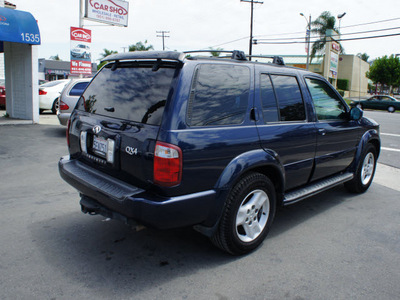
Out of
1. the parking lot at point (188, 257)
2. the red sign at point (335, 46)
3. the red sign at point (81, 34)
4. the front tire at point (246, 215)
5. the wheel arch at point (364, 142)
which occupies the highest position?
the red sign at point (335, 46)

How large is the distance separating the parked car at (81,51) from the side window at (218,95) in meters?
13.3

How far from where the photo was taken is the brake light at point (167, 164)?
2.60 meters

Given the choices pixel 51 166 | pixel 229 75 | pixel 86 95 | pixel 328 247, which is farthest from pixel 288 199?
pixel 51 166

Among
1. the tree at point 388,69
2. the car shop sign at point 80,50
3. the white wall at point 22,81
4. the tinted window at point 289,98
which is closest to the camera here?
the tinted window at point 289,98

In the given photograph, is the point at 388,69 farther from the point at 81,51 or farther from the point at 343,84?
the point at 81,51

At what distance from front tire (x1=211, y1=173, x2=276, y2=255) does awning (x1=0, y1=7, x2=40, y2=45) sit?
1004 centimetres

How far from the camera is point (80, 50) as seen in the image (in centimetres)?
1491

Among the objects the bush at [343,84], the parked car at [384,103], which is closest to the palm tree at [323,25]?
the bush at [343,84]

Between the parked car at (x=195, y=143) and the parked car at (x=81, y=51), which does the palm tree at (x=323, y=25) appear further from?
the parked car at (x=195, y=143)

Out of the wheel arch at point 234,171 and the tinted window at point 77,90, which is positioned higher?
the tinted window at point 77,90

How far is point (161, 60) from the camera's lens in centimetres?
297

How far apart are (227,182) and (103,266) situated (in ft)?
4.26

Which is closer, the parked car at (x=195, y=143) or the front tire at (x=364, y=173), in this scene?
the parked car at (x=195, y=143)

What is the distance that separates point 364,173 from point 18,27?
10.4m
